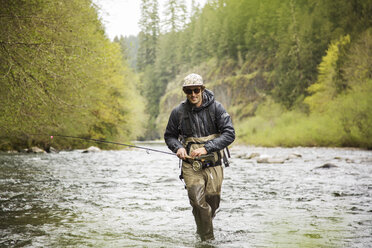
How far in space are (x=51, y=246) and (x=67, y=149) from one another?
85.4 ft

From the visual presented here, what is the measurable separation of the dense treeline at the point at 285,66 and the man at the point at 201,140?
25900 mm

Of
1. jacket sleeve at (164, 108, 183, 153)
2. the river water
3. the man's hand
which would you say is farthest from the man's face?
the river water

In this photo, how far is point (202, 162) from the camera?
5.24 m

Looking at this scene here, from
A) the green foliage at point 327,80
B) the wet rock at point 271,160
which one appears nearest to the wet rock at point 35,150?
the wet rock at point 271,160

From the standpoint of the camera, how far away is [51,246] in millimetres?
5012

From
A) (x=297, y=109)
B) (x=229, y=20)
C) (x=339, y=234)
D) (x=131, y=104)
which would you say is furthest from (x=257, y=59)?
(x=339, y=234)

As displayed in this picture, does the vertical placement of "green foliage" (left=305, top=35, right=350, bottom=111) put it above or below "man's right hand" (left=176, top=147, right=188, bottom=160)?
above

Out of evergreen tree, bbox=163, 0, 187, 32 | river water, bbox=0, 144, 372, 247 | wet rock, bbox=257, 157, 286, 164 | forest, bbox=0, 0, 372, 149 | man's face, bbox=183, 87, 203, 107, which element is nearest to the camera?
man's face, bbox=183, 87, 203, 107

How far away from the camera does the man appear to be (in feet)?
17.1

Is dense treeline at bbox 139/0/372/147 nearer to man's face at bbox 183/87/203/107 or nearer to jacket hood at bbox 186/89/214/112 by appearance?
jacket hood at bbox 186/89/214/112

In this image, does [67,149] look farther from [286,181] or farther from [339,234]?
[339,234]

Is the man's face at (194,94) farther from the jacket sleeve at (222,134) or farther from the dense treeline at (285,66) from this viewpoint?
the dense treeline at (285,66)

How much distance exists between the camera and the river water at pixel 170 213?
5434 mm

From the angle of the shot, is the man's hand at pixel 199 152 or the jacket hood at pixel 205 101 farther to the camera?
the jacket hood at pixel 205 101
